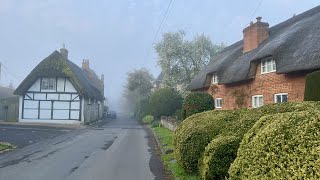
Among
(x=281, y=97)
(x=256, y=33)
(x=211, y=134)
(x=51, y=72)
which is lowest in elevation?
(x=211, y=134)

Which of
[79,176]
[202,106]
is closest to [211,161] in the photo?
[79,176]

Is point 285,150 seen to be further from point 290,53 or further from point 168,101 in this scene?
point 168,101

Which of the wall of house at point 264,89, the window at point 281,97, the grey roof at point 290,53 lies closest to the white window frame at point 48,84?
the wall of house at point 264,89

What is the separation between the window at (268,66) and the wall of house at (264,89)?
11.1 inches

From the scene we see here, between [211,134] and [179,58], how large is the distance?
3796 cm

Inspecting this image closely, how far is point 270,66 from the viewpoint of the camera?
19859 mm

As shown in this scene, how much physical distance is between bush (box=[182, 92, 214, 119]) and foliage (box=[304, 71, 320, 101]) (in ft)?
22.9

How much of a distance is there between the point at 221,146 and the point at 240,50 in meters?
21.8

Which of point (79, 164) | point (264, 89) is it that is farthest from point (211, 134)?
point (264, 89)

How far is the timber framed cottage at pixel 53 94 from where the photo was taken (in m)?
37.3

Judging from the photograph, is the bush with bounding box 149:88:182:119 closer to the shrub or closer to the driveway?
the driveway

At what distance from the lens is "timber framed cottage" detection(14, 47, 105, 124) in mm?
37312

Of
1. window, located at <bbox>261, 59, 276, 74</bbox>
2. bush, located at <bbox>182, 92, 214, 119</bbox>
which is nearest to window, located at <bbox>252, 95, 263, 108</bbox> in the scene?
window, located at <bbox>261, 59, 276, 74</bbox>

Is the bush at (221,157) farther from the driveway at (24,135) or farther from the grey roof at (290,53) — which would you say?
the driveway at (24,135)
